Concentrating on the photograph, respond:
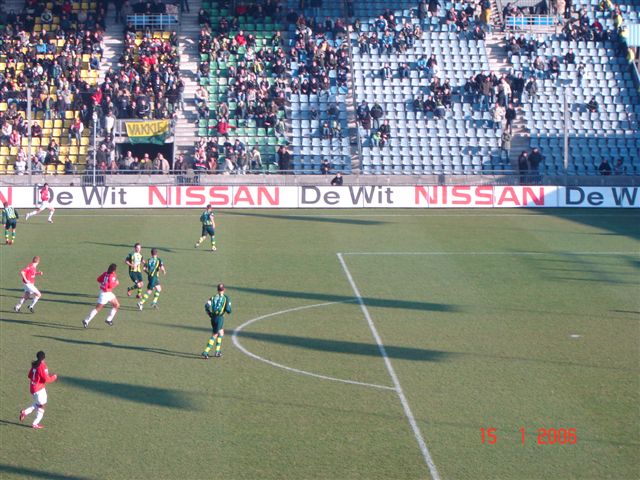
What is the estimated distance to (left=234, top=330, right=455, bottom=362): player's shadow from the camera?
21.0 meters

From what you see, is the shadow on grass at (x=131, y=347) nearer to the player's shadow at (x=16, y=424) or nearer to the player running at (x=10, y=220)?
the player's shadow at (x=16, y=424)

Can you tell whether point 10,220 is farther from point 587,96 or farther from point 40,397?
point 587,96

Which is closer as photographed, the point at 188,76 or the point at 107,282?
the point at 107,282

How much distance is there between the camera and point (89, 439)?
15945 millimetres

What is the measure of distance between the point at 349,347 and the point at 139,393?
16.9 feet

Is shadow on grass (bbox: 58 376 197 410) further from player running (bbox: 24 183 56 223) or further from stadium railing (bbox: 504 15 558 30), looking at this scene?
stadium railing (bbox: 504 15 558 30)

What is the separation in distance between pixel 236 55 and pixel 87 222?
19131mm

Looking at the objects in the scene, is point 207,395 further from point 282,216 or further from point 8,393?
point 282,216

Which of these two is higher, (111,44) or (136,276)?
(111,44)

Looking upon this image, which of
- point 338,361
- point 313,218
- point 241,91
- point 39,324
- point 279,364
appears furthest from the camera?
point 241,91

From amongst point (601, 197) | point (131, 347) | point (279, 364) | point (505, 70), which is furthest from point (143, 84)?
point (279, 364)

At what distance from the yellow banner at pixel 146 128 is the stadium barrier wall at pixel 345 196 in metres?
6.75

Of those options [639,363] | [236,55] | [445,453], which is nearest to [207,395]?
[445,453]
